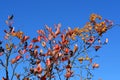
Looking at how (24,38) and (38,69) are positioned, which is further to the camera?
(24,38)

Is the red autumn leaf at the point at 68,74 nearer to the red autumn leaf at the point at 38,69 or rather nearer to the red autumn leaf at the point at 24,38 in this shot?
the red autumn leaf at the point at 38,69

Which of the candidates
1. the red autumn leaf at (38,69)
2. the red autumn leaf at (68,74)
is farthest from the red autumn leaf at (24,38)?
the red autumn leaf at (68,74)

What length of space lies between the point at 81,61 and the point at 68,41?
3.25ft

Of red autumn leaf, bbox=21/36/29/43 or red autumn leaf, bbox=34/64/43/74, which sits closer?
red autumn leaf, bbox=34/64/43/74

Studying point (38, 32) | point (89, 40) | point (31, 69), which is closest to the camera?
point (31, 69)

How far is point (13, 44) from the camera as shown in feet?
24.2

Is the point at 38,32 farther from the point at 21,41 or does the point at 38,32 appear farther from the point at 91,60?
the point at 91,60

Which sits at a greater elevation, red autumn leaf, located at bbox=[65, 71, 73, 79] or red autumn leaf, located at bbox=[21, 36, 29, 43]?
red autumn leaf, located at bbox=[21, 36, 29, 43]

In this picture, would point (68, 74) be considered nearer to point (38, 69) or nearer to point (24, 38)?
point (38, 69)

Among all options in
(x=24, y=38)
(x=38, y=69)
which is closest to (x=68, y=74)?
(x=38, y=69)

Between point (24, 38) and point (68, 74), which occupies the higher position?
point (24, 38)

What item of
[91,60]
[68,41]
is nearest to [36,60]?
[68,41]

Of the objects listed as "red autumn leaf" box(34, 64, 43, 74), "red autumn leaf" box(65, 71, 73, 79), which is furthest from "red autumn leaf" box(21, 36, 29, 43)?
"red autumn leaf" box(65, 71, 73, 79)

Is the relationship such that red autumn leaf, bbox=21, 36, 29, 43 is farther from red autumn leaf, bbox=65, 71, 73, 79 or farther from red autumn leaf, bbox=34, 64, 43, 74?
red autumn leaf, bbox=65, 71, 73, 79
